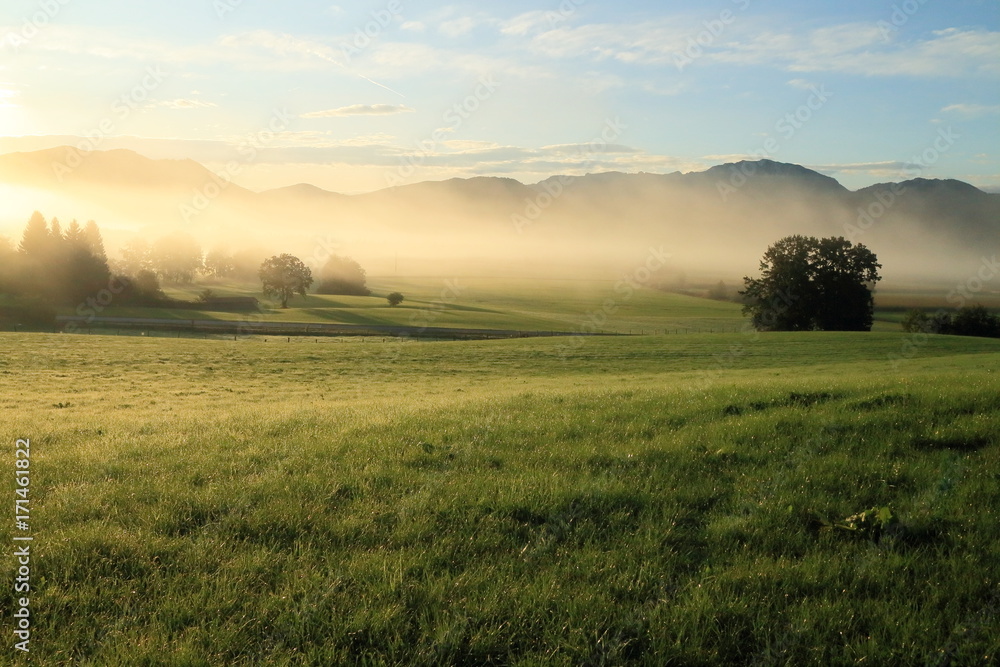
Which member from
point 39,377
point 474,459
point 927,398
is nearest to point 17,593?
point 474,459

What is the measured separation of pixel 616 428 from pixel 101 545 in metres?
7.62

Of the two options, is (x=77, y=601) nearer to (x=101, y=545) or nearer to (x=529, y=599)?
(x=101, y=545)

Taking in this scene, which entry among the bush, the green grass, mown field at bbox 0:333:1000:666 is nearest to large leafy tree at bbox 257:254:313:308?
the green grass

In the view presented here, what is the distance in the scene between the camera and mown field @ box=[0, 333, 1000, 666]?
204 inches

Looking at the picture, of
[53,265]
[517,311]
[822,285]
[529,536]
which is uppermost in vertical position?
[53,265]

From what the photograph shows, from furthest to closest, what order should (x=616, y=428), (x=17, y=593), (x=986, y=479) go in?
(x=616, y=428)
(x=986, y=479)
(x=17, y=593)

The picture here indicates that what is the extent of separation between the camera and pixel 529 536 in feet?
22.5

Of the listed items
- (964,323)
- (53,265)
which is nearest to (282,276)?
(53,265)

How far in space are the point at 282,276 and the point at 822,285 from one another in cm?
9077

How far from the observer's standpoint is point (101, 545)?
20.5 feet

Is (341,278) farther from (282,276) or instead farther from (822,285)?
(822,285)

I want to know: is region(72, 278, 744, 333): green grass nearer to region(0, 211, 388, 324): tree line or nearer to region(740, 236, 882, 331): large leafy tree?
region(0, 211, 388, 324): tree line

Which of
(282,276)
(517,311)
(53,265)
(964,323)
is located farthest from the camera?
(517,311)

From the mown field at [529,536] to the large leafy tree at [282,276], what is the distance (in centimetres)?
11275
